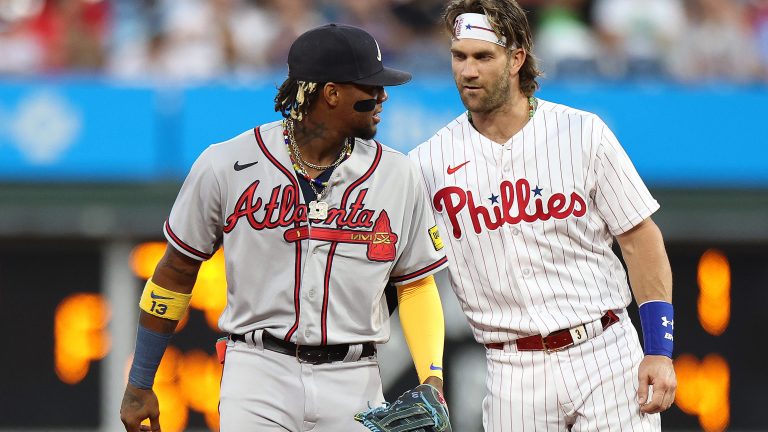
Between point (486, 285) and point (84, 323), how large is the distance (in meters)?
4.03

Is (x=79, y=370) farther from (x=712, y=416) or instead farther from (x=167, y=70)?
(x=712, y=416)

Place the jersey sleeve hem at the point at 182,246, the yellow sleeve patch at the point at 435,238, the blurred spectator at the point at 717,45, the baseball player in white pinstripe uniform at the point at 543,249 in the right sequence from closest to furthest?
the jersey sleeve hem at the point at 182,246
the yellow sleeve patch at the point at 435,238
the baseball player in white pinstripe uniform at the point at 543,249
the blurred spectator at the point at 717,45

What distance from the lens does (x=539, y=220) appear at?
4195 mm

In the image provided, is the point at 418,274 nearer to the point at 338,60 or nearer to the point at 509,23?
the point at 338,60

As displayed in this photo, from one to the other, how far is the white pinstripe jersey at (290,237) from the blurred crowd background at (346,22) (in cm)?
433

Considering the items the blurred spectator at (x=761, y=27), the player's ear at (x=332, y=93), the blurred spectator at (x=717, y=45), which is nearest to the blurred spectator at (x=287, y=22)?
the blurred spectator at (x=717, y=45)

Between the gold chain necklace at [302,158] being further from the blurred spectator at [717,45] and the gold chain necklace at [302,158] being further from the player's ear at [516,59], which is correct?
the blurred spectator at [717,45]

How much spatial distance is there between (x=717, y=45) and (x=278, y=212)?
549 cm

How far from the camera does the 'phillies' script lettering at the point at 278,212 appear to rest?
3814mm

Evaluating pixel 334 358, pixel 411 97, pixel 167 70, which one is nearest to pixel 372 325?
pixel 334 358

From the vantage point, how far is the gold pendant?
3820mm

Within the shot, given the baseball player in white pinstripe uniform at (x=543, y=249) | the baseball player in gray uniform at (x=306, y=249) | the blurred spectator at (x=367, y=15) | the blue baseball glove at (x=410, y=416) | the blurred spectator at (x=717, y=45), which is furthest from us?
the blurred spectator at (x=367, y=15)

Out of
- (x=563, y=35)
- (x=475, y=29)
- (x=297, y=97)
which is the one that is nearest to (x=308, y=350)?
(x=297, y=97)

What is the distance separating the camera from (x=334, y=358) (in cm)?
381
